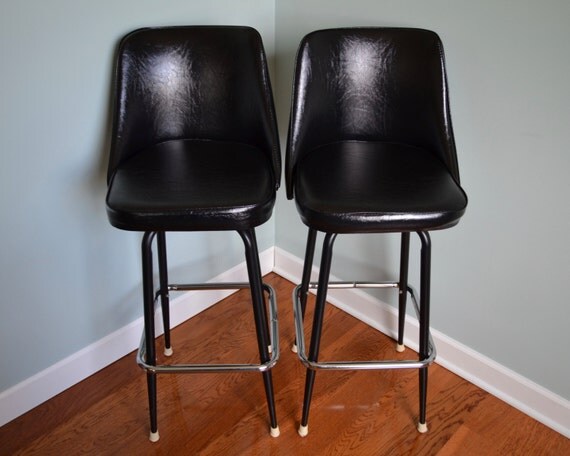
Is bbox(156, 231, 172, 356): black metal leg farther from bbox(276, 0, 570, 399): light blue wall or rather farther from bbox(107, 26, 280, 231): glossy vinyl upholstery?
bbox(276, 0, 570, 399): light blue wall

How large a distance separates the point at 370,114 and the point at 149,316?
74 centimetres

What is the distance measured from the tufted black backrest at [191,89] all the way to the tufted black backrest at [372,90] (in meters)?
0.09

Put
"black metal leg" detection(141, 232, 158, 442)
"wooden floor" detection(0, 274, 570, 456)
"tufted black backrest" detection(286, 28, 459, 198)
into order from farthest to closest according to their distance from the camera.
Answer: "wooden floor" detection(0, 274, 570, 456) < "tufted black backrest" detection(286, 28, 459, 198) < "black metal leg" detection(141, 232, 158, 442)

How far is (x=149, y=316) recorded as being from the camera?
1248mm

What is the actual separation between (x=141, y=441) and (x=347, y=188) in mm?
885

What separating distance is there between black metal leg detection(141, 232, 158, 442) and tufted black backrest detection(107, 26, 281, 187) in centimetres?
25

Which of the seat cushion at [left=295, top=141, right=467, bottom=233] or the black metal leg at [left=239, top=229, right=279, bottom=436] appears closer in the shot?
the seat cushion at [left=295, top=141, right=467, bottom=233]

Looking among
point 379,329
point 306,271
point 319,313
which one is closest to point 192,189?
point 319,313

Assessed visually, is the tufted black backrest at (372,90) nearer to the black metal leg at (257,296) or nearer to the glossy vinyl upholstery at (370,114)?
the glossy vinyl upholstery at (370,114)

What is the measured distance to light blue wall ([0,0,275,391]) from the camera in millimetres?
1212

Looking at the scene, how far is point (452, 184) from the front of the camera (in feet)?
3.84

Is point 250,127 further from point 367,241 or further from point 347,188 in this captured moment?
point 367,241

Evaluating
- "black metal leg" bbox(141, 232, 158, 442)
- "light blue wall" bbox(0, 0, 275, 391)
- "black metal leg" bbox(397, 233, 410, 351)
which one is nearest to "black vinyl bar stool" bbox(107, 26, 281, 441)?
"black metal leg" bbox(141, 232, 158, 442)

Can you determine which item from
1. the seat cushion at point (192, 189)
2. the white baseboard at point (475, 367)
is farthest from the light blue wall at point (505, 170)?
the seat cushion at point (192, 189)
